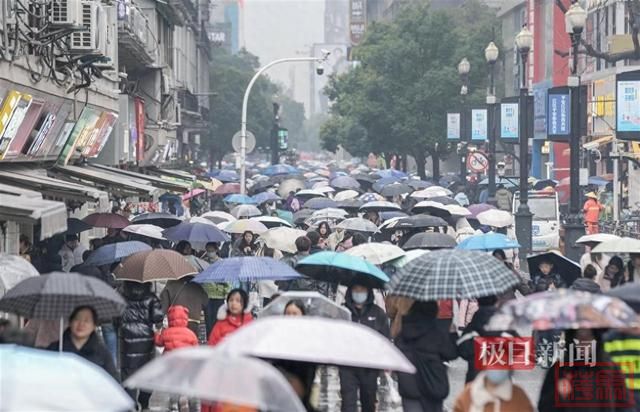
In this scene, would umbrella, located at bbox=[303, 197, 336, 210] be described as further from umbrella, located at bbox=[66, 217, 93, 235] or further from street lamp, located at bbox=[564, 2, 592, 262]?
umbrella, located at bbox=[66, 217, 93, 235]

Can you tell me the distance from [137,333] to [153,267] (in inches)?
58.9

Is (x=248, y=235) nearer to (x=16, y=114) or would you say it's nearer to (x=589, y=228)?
(x=16, y=114)

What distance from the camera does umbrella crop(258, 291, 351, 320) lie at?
12.9 metres

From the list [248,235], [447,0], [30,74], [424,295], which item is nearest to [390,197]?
[248,235]

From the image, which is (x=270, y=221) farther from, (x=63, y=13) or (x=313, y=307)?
(x=313, y=307)

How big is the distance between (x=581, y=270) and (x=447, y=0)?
113262 millimetres

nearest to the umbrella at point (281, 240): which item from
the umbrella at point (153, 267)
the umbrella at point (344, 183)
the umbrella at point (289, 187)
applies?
the umbrella at point (153, 267)

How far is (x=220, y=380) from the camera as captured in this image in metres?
6.98

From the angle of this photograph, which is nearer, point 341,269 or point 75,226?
point 341,269

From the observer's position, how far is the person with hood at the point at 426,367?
11539 millimetres

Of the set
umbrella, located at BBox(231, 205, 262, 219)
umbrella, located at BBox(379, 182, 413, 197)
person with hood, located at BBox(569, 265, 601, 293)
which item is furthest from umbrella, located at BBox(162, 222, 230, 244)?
umbrella, located at BBox(379, 182, 413, 197)

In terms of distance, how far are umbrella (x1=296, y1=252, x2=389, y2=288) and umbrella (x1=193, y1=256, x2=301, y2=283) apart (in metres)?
0.21

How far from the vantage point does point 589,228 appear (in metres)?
34.1

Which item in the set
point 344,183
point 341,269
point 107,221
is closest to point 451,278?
point 341,269
